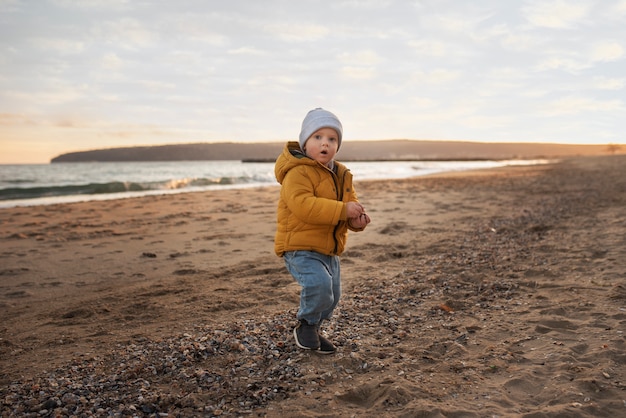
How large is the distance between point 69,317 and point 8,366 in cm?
98

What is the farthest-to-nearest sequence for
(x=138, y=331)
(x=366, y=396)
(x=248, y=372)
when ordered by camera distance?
(x=138, y=331) → (x=248, y=372) → (x=366, y=396)

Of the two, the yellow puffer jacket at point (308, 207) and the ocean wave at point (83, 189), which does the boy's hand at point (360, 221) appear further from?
the ocean wave at point (83, 189)

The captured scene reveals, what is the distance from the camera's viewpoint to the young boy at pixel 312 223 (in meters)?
2.95

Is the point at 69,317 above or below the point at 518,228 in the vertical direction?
below

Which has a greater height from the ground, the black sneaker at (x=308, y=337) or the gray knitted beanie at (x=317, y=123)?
the gray knitted beanie at (x=317, y=123)

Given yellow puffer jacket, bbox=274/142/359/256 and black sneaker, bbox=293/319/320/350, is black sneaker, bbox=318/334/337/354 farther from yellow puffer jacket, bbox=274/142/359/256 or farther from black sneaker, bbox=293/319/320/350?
yellow puffer jacket, bbox=274/142/359/256

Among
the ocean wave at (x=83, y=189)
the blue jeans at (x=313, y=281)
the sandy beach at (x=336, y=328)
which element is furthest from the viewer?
the ocean wave at (x=83, y=189)

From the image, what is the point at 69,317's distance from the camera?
4.02 m

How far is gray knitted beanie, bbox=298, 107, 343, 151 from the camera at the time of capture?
3.01 meters

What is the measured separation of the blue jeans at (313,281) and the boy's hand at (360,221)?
1.06 feet

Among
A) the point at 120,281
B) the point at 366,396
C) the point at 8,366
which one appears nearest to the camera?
the point at 366,396

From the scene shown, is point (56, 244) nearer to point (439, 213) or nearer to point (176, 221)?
point (176, 221)

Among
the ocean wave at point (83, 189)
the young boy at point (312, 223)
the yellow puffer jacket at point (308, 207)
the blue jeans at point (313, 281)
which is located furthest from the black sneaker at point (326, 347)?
the ocean wave at point (83, 189)

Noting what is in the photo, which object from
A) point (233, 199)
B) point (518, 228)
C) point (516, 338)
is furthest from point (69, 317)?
point (233, 199)
